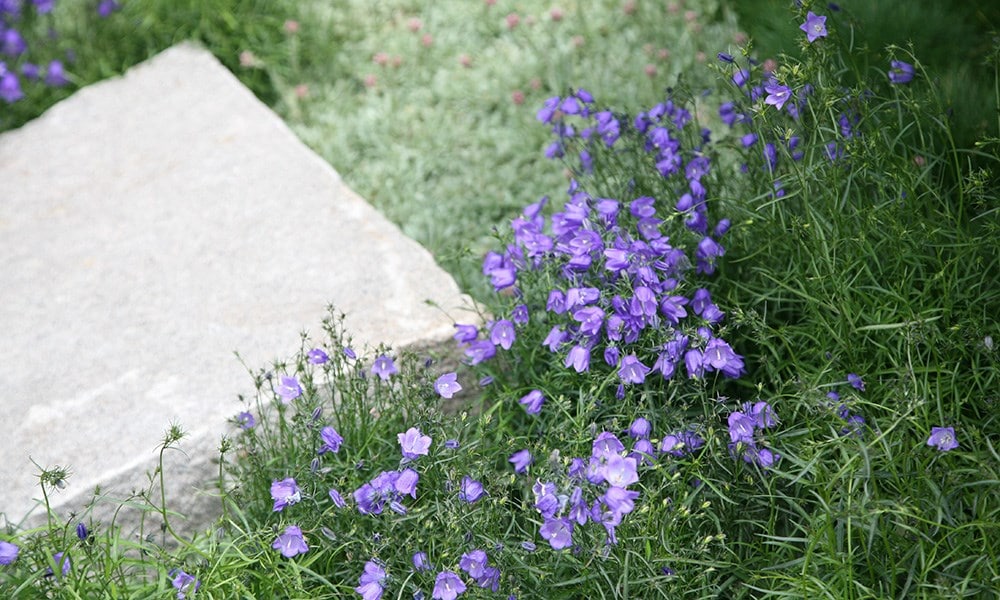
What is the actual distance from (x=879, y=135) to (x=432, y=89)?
8.02 feet

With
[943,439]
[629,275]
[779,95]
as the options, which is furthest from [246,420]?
[943,439]

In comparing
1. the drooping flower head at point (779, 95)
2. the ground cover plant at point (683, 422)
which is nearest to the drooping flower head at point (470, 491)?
the ground cover plant at point (683, 422)

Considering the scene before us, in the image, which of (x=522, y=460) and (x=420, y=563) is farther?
(x=522, y=460)

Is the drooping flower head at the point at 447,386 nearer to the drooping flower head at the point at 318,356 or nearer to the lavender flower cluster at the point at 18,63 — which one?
the drooping flower head at the point at 318,356

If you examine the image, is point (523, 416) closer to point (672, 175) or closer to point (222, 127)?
point (672, 175)

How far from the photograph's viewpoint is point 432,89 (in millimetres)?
4586

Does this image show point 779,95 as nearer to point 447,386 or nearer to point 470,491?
point 447,386

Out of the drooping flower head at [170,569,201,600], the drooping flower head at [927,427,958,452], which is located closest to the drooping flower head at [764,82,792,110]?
the drooping flower head at [927,427,958,452]

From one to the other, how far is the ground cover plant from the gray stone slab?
0.75 ft

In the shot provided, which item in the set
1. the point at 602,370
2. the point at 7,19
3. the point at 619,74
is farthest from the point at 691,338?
the point at 7,19

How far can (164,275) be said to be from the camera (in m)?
3.48

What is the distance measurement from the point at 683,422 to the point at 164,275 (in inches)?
77.5

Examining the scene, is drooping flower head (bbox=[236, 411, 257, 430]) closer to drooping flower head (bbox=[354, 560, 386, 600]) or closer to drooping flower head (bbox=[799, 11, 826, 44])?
drooping flower head (bbox=[354, 560, 386, 600])

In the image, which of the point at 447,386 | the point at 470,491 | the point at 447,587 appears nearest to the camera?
the point at 447,587
